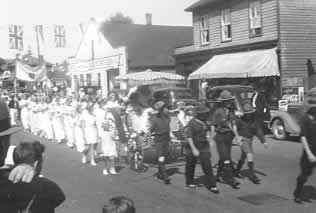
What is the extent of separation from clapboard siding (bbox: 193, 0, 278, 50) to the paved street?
13.0 metres

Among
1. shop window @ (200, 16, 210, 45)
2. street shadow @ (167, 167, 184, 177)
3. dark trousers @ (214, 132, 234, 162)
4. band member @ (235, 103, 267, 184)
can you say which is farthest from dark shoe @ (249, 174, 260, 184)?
shop window @ (200, 16, 210, 45)

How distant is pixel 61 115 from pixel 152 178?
775 cm

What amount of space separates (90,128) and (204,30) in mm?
19074

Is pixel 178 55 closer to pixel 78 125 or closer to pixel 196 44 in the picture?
pixel 196 44

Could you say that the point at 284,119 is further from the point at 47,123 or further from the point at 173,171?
the point at 47,123

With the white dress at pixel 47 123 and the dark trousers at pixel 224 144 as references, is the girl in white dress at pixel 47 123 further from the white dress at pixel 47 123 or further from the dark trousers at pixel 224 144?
the dark trousers at pixel 224 144

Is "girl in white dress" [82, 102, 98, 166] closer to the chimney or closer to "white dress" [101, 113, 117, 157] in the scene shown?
"white dress" [101, 113, 117, 157]

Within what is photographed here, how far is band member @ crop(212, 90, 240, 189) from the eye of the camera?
8680 mm

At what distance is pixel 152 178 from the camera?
9820 millimetres

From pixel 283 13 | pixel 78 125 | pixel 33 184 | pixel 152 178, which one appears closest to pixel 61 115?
pixel 78 125

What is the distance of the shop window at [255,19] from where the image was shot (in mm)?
24484

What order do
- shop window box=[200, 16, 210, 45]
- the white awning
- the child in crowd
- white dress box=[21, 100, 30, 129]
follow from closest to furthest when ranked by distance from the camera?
the child in crowd
white dress box=[21, 100, 30, 129]
the white awning
shop window box=[200, 16, 210, 45]

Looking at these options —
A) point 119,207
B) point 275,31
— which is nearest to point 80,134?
point 119,207

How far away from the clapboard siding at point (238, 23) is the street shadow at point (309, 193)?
1594 cm
